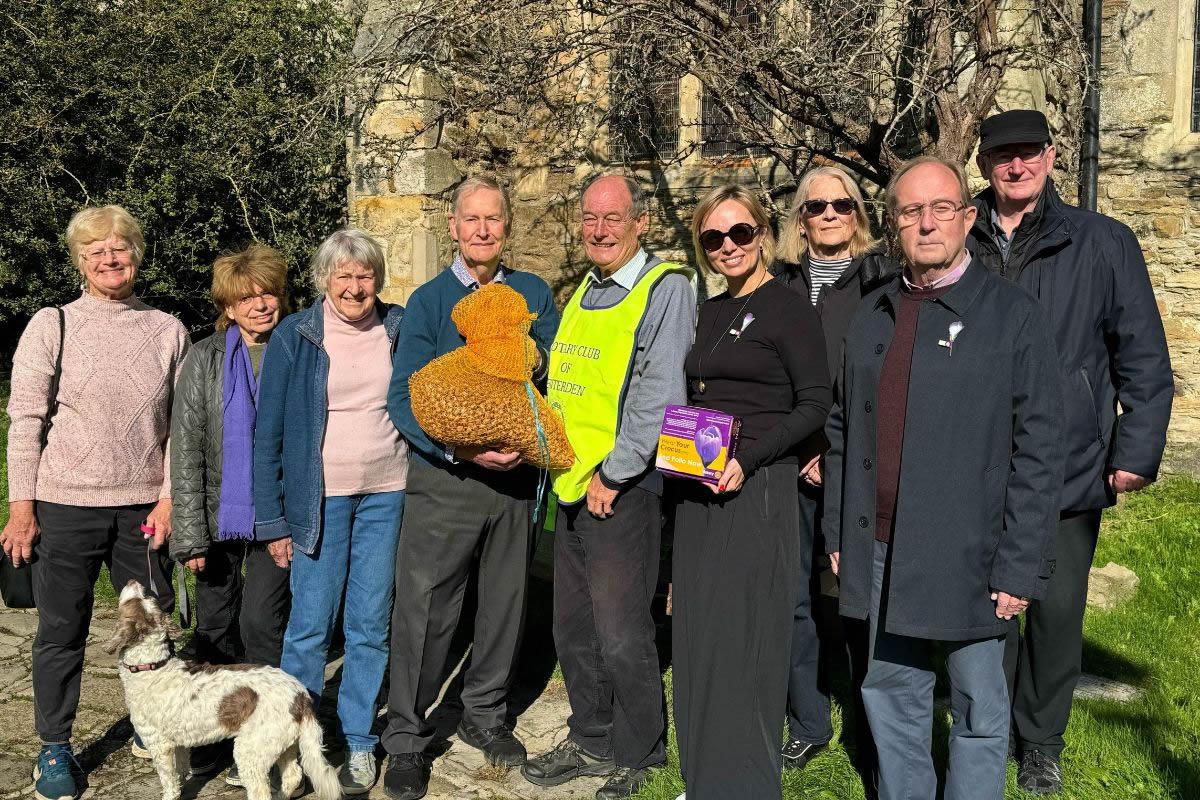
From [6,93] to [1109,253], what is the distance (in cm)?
889

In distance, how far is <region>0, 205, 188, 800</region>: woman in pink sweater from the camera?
3.67 m

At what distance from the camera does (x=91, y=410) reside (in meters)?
3.70

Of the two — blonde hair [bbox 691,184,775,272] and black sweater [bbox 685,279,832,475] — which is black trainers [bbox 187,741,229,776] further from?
blonde hair [bbox 691,184,775,272]

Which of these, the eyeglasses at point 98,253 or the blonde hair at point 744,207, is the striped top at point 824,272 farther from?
the eyeglasses at point 98,253

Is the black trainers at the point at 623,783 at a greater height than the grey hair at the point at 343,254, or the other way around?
the grey hair at the point at 343,254

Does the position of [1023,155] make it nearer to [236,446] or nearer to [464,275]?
[464,275]

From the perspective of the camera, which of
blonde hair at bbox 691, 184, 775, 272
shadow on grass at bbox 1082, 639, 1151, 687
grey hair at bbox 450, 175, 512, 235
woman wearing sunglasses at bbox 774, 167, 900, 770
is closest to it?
blonde hair at bbox 691, 184, 775, 272

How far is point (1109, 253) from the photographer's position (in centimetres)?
328

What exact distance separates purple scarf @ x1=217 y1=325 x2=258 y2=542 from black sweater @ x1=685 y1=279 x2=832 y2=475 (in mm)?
1745

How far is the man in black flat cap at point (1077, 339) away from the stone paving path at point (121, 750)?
6.14 feet

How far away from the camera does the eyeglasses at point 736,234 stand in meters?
3.25

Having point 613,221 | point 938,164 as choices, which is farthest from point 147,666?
point 938,164

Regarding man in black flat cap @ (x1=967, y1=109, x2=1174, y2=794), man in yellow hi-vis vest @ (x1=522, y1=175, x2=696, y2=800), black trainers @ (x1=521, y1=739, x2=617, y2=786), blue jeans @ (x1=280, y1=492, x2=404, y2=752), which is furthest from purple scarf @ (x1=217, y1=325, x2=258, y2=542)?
man in black flat cap @ (x1=967, y1=109, x2=1174, y2=794)

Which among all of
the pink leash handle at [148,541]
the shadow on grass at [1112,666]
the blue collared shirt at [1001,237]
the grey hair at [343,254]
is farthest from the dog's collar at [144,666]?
the shadow on grass at [1112,666]
